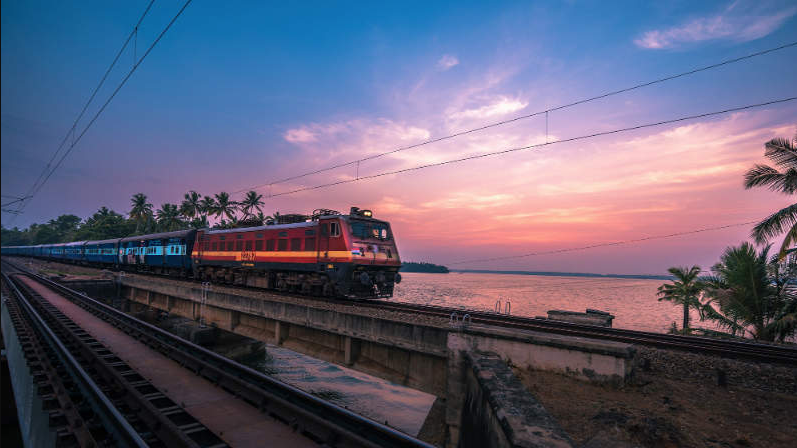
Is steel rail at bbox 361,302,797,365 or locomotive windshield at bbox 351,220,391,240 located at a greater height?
locomotive windshield at bbox 351,220,391,240

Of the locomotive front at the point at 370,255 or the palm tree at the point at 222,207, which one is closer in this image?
the locomotive front at the point at 370,255

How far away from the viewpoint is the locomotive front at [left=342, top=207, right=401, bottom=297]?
1552 centimetres

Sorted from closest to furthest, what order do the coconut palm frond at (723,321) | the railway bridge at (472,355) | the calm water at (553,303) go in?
the railway bridge at (472,355), the coconut palm frond at (723,321), the calm water at (553,303)

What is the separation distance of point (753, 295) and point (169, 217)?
316 ft

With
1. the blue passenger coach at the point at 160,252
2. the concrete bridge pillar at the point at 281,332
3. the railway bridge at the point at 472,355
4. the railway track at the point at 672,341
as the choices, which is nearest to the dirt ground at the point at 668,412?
the railway bridge at the point at 472,355

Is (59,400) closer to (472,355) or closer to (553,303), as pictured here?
(472,355)

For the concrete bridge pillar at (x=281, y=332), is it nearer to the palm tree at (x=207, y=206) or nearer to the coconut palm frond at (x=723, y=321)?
the coconut palm frond at (x=723, y=321)

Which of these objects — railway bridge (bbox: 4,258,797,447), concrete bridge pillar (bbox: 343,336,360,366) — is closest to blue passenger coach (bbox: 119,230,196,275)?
railway bridge (bbox: 4,258,797,447)

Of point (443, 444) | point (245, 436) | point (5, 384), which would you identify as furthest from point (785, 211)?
point (5, 384)

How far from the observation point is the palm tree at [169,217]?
269 ft

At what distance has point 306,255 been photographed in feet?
56.4

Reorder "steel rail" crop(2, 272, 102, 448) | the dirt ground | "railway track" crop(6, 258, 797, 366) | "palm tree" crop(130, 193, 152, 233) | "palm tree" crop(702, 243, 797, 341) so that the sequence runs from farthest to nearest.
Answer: "palm tree" crop(130, 193, 152, 233) → "palm tree" crop(702, 243, 797, 341) → "railway track" crop(6, 258, 797, 366) → "steel rail" crop(2, 272, 102, 448) → the dirt ground

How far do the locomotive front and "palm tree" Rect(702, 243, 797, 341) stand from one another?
14265 mm

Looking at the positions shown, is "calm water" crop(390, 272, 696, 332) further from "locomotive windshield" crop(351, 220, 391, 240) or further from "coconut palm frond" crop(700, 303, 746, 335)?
"locomotive windshield" crop(351, 220, 391, 240)
